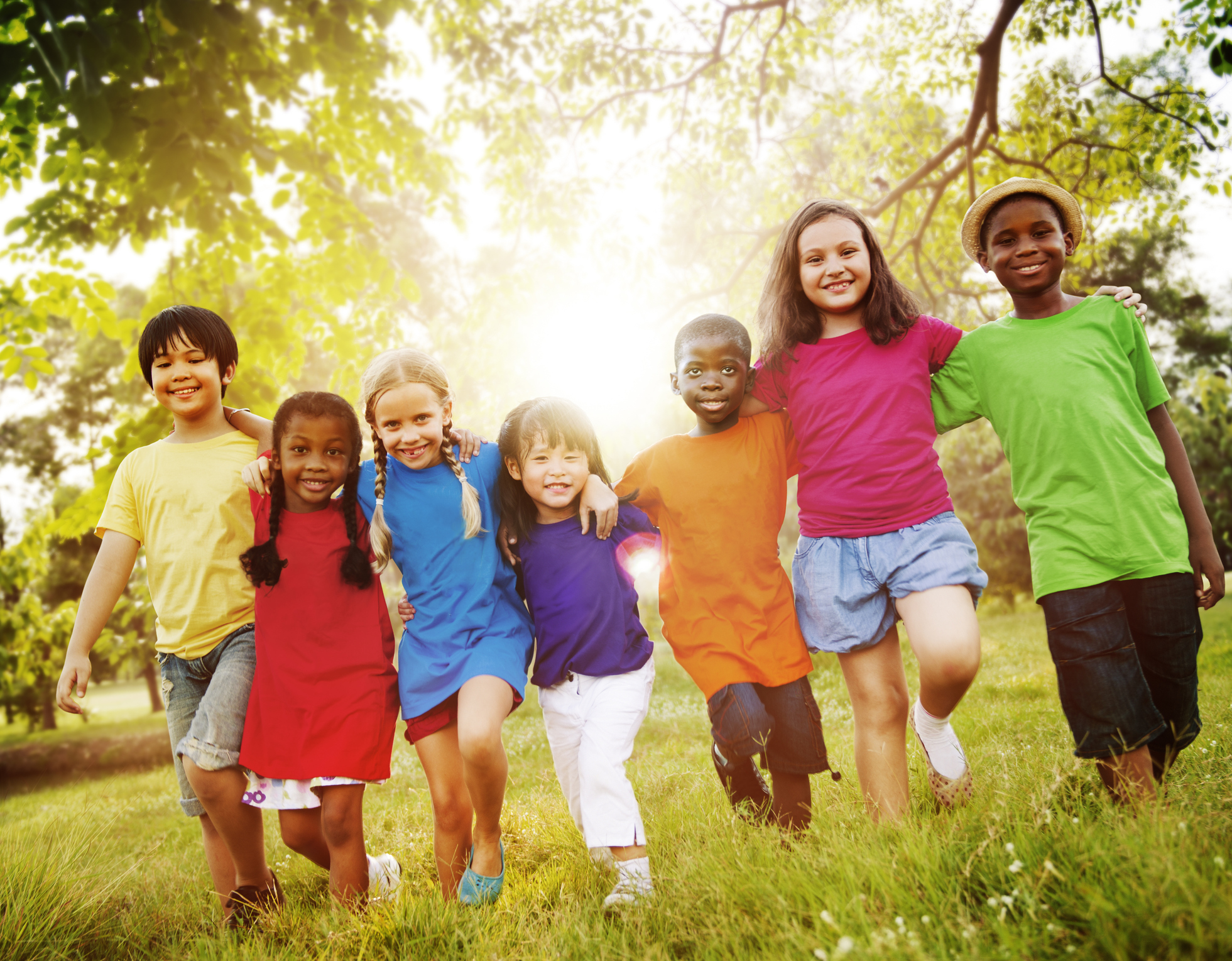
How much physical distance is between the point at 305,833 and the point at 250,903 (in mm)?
284

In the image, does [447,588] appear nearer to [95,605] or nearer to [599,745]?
[599,745]

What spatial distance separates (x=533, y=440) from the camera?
9.20 ft

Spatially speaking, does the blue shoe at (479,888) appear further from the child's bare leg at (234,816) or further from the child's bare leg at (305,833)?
the child's bare leg at (234,816)

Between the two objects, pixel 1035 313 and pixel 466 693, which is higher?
pixel 1035 313

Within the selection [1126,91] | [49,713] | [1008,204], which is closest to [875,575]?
[1008,204]

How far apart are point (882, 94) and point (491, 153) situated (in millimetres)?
4124

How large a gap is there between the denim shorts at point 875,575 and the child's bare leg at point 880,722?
6cm

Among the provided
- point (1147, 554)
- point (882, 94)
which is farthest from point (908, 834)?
point (882, 94)

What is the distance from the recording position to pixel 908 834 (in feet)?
6.52

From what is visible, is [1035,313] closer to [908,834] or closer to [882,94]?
[908,834]

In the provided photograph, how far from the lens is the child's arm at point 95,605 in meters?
2.58

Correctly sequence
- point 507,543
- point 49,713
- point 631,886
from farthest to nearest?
point 49,713 < point 507,543 < point 631,886

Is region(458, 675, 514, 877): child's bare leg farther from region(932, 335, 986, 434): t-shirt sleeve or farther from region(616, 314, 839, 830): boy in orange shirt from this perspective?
region(932, 335, 986, 434): t-shirt sleeve

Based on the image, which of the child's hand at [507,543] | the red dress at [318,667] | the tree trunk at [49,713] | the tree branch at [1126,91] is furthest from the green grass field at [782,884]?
the tree trunk at [49,713]
